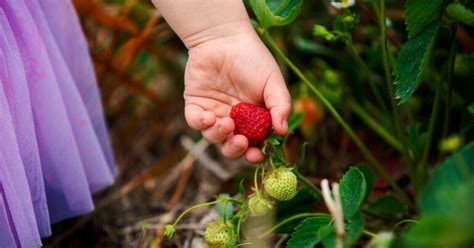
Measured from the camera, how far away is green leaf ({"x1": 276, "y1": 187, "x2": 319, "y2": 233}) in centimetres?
91

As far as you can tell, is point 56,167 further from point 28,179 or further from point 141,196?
point 141,196

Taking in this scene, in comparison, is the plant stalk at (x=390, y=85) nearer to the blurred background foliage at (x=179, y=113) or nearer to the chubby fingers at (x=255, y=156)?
the blurred background foliage at (x=179, y=113)

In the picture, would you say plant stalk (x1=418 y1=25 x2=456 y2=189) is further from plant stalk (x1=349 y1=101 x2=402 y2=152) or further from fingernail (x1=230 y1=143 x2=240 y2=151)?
fingernail (x1=230 y1=143 x2=240 y2=151)

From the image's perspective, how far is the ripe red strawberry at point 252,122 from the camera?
82 cm

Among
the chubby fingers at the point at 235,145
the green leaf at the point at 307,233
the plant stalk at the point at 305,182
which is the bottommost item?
the plant stalk at the point at 305,182

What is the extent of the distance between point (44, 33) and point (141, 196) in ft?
1.82

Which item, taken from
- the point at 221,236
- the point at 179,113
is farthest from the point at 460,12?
the point at 179,113

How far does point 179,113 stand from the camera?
1702 millimetres

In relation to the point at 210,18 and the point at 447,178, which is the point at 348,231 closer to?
the point at 447,178

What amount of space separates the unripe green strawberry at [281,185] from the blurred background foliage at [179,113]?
0.96 feet

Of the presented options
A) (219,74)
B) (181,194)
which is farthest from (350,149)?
(219,74)

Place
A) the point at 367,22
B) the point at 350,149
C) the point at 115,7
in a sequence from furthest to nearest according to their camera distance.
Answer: the point at 115,7 → the point at 350,149 → the point at 367,22

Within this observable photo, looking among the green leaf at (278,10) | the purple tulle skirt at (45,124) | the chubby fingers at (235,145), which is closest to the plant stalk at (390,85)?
the green leaf at (278,10)

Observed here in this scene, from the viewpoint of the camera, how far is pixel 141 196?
1473 mm
